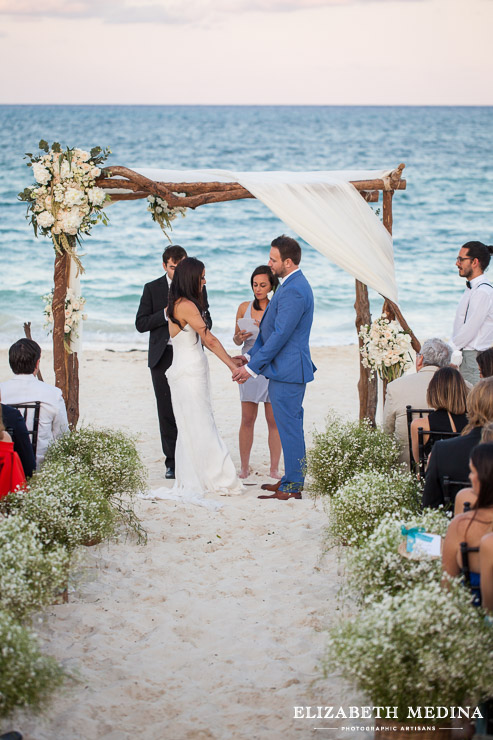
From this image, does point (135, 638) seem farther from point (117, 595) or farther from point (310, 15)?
point (310, 15)

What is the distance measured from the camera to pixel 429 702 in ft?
9.57

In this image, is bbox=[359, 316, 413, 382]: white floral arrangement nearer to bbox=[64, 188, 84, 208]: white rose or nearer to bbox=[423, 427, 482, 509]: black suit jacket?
bbox=[64, 188, 84, 208]: white rose

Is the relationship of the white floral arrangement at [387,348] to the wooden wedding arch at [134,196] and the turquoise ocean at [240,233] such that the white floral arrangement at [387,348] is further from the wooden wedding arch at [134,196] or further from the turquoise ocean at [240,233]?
the turquoise ocean at [240,233]

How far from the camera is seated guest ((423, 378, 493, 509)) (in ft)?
13.3

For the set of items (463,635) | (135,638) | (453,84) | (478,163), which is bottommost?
(135,638)

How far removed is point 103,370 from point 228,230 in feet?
53.4

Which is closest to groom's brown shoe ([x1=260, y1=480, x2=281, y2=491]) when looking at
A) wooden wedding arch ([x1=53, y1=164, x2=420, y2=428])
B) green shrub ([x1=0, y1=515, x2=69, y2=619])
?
wooden wedding arch ([x1=53, y1=164, x2=420, y2=428])

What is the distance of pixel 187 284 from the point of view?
6.38 meters

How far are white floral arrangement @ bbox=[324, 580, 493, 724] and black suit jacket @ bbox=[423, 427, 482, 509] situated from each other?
113 centimetres

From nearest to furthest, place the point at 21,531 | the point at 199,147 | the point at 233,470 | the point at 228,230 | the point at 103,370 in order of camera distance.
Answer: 1. the point at 21,531
2. the point at 233,470
3. the point at 103,370
4. the point at 228,230
5. the point at 199,147

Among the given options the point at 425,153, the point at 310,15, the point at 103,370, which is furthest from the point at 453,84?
the point at 103,370

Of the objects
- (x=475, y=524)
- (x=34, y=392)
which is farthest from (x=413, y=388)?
(x=34, y=392)

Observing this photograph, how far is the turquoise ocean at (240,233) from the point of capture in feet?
59.9

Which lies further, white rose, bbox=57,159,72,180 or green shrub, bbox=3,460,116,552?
white rose, bbox=57,159,72,180
